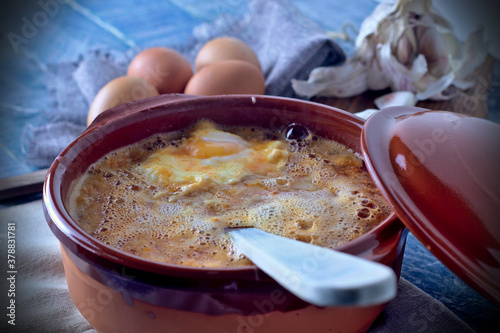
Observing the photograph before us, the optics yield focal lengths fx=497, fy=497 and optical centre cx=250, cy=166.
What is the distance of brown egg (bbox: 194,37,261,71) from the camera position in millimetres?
1554

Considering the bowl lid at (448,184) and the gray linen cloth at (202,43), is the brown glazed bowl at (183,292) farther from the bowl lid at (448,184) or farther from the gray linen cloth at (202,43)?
the gray linen cloth at (202,43)

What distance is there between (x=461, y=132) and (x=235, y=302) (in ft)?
1.25

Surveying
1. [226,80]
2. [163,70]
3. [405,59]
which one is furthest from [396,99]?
[163,70]

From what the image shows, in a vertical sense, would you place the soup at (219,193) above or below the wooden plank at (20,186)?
above

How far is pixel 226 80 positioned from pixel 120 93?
280 millimetres

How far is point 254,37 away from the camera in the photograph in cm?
191

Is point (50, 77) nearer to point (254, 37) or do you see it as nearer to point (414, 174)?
point (254, 37)

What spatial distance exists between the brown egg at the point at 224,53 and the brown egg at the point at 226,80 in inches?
6.8

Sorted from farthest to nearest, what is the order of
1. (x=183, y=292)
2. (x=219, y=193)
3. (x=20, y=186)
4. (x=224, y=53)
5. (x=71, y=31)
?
1. (x=71, y=31)
2. (x=224, y=53)
3. (x=20, y=186)
4. (x=219, y=193)
5. (x=183, y=292)

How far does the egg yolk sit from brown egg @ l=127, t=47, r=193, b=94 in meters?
0.53

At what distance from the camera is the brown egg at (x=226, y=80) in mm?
1331

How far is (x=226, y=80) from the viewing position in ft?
4.38

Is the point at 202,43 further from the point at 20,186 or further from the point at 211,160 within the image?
the point at 211,160

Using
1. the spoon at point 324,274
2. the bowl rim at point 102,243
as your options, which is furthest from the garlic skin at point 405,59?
the spoon at point 324,274
